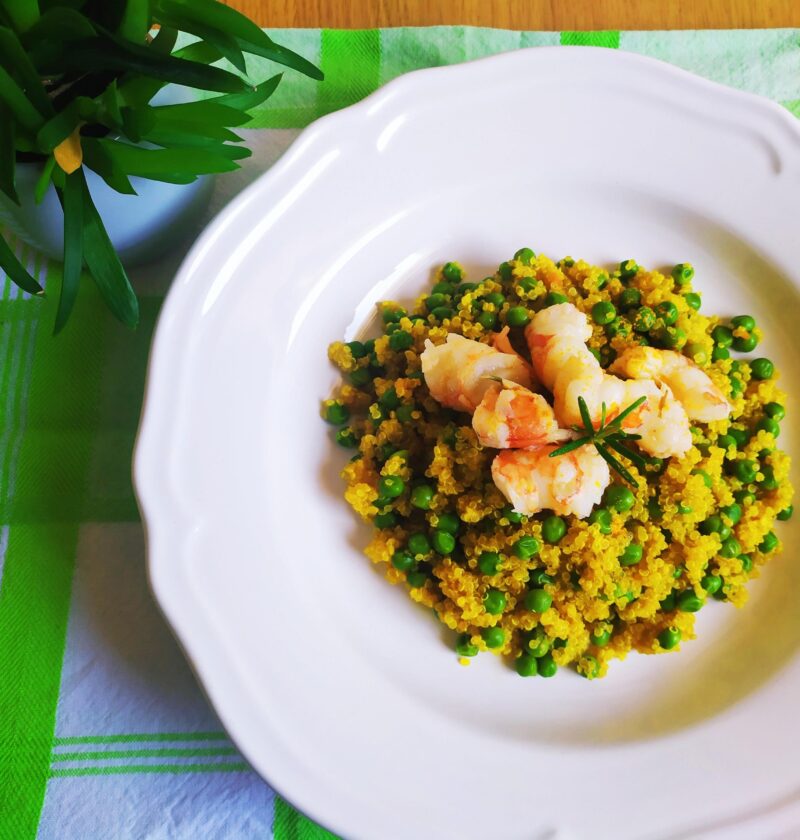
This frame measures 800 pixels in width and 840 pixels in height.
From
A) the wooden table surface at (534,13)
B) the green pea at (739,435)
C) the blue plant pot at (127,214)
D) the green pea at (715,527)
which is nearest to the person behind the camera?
the blue plant pot at (127,214)

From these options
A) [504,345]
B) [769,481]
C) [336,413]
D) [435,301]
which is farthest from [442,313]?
[769,481]

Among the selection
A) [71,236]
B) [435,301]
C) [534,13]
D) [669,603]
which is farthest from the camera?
[534,13]

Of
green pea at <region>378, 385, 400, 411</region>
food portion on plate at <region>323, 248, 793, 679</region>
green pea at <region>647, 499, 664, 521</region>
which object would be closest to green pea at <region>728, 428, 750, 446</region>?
food portion on plate at <region>323, 248, 793, 679</region>

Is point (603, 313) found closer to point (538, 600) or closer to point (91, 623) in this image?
point (538, 600)

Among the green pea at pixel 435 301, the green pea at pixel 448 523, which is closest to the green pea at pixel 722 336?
the green pea at pixel 435 301

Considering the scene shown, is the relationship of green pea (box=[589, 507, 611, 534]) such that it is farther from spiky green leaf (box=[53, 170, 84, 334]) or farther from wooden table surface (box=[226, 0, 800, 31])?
wooden table surface (box=[226, 0, 800, 31])

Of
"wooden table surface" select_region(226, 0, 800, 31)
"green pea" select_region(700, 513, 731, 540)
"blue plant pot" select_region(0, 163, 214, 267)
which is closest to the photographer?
"blue plant pot" select_region(0, 163, 214, 267)

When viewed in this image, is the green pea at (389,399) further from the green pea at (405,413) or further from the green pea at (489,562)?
the green pea at (489,562)
